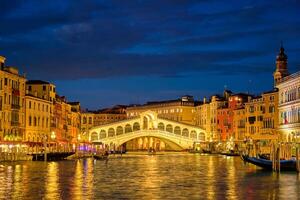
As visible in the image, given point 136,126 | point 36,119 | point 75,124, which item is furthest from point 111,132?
point 36,119

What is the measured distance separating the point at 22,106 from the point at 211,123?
51.4 m

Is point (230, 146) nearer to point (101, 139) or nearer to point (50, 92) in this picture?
point (101, 139)

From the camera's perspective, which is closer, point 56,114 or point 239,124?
point 56,114

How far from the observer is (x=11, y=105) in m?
56.5

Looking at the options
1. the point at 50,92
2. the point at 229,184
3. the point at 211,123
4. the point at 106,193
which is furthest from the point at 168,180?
the point at 211,123

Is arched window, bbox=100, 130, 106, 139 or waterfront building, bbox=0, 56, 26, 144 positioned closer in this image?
waterfront building, bbox=0, 56, 26, 144

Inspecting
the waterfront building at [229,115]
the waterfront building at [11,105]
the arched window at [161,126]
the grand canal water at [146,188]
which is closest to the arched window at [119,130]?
the arched window at [161,126]

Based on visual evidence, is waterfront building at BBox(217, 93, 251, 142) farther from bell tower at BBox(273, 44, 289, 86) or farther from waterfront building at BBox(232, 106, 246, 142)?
bell tower at BBox(273, 44, 289, 86)

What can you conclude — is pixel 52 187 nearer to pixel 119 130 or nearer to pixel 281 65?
pixel 281 65

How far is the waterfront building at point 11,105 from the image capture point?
54062 millimetres

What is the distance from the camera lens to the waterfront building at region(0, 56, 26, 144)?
5406 cm

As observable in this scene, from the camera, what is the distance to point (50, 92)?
72.2 meters

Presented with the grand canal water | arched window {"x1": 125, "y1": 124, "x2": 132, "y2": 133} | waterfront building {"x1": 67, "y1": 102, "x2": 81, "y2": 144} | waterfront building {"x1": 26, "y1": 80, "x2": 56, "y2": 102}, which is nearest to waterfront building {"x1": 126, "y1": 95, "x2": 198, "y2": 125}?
arched window {"x1": 125, "y1": 124, "x2": 132, "y2": 133}

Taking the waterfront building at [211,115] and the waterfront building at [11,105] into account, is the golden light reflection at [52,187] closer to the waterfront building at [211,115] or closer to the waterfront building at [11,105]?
the waterfront building at [11,105]
